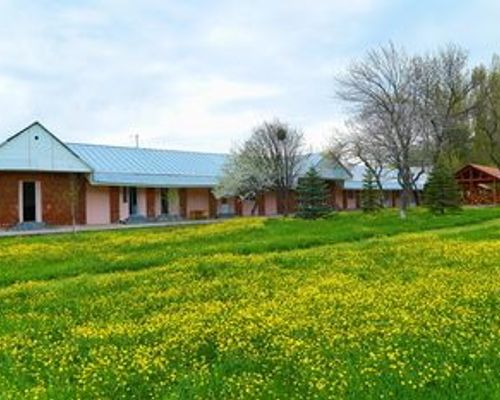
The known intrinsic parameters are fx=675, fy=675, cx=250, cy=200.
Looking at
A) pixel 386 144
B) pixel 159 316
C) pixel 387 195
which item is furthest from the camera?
pixel 387 195

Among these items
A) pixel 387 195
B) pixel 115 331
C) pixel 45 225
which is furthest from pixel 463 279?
pixel 387 195

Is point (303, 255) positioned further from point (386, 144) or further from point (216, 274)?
point (386, 144)

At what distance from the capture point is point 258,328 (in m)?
8.23

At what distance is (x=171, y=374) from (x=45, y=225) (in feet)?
112

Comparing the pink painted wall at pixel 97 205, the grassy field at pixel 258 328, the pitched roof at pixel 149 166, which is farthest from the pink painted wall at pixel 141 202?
the grassy field at pixel 258 328

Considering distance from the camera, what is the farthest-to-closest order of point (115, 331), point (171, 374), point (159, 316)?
point (159, 316)
point (115, 331)
point (171, 374)

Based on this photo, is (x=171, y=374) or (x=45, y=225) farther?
(x=45, y=225)

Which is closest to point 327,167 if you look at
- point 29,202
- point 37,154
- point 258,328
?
point 37,154

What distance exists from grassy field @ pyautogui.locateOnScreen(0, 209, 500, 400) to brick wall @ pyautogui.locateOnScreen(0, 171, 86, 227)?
23.2 m

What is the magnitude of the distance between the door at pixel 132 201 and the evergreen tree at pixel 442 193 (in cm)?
1977

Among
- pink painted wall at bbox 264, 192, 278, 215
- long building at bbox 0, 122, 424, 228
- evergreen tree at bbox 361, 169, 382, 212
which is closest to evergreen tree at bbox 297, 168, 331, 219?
evergreen tree at bbox 361, 169, 382, 212

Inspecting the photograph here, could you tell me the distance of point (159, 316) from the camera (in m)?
9.54

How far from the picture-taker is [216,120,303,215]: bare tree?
50987 mm

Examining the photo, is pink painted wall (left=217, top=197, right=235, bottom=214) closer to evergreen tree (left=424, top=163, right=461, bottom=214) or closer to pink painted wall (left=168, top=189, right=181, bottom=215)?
pink painted wall (left=168, top=189, right=181, bottom=215)
